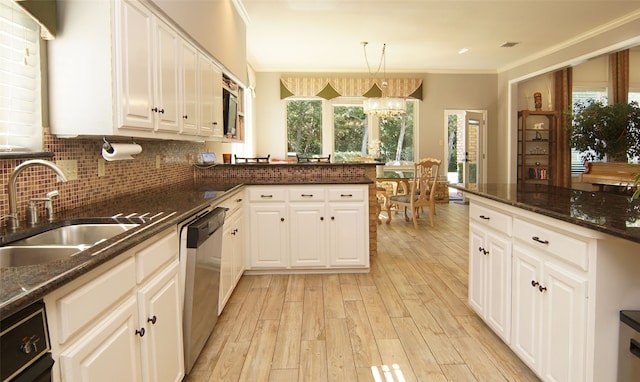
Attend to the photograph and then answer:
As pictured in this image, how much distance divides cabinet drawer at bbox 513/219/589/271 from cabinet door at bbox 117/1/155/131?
199 cm

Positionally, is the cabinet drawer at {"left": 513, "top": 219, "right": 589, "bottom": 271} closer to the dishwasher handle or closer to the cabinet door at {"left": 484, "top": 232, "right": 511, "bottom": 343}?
the cabinet door at {"left": 484, "top": 232, "right": 511, "bottom": 343}

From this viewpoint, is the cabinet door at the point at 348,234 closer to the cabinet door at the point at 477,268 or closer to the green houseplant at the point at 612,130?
the cabinet door at the point at 477,268

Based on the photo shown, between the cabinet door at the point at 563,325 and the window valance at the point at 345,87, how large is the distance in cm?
698

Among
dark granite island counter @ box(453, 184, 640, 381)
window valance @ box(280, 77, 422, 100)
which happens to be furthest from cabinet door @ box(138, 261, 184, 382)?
window valance @ box(280, 77, 422, 100)

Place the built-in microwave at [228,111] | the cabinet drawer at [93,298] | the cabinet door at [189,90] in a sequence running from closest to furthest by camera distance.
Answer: the cabinet drawer at [93,298] → the cabinet door at [189,90] → the built-in microwave at [228,111]

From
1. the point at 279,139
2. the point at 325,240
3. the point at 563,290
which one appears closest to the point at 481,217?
the point at 563,290

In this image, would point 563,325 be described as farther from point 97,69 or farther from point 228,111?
point 228,111

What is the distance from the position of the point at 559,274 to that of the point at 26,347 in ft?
6.26

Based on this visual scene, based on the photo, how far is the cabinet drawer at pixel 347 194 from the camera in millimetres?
3902

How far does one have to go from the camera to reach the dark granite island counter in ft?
5.38

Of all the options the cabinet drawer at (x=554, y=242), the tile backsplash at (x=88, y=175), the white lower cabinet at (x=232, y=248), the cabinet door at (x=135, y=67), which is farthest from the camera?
the white lower cabinet at (x=232, y=248)

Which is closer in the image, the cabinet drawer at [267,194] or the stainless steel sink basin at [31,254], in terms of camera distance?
the stainless steel sink basin at [31,254]

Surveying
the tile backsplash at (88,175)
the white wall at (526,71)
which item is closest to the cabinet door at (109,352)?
the tile backsplash at (88,175)

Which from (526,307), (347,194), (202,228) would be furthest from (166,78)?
(526,307)
